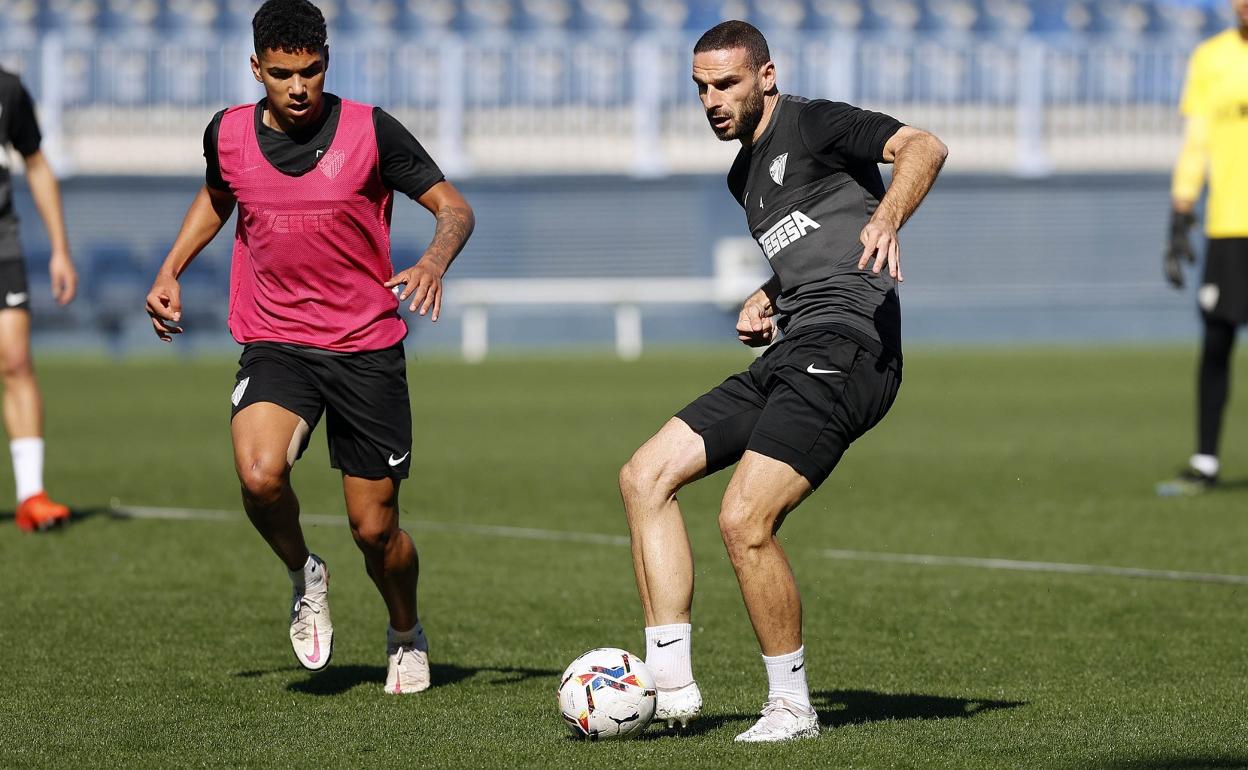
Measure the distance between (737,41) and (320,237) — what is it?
1.39 m

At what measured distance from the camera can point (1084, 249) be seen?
32594 millimetres

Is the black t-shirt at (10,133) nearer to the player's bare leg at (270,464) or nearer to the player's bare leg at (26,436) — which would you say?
Result: the player's bare leg at (26,436)

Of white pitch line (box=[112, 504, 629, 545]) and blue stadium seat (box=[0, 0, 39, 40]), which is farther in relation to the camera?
blue stadium seat (box=[0, 0, 39, 40])

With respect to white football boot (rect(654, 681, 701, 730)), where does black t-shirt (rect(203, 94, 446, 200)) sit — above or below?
above

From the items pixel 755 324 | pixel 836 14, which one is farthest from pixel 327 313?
pixel 836 14

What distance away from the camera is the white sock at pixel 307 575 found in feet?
17.6

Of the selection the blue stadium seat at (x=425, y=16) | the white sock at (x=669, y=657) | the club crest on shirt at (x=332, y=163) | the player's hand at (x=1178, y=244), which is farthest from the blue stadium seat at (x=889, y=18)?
the white sock at (x=669, y=657)

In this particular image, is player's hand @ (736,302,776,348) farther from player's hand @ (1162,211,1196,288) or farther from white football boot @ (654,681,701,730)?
player's hand @ (1162,211,1196,288)

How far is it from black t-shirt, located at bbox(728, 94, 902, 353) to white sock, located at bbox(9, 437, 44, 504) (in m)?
4.98

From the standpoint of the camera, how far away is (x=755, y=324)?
16.9ft

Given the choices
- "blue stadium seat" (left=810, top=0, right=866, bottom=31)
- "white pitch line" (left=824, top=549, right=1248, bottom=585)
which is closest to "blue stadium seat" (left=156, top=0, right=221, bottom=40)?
"blue stadium seat" (left=810, top=0, right=866, bottom=31)

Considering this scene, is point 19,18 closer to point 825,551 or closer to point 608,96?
point 608,96

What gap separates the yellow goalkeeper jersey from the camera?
33.4 feet

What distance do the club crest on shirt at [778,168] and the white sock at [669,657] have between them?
1207 millimetres
